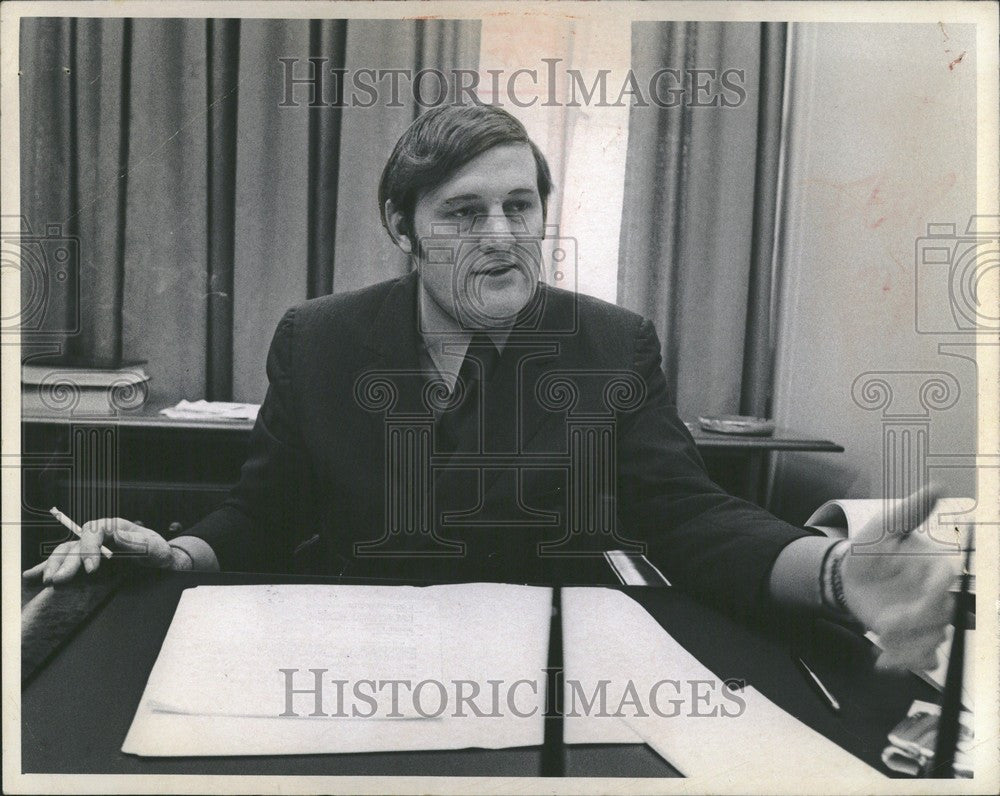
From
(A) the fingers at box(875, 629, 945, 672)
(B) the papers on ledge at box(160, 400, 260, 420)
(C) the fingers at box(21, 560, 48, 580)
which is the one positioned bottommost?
(A) the fingers at box(875, 629, 945, 672)

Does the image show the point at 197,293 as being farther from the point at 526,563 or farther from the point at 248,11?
the point at 526,563

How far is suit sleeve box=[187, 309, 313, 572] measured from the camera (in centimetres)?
85

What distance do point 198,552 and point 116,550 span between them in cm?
8

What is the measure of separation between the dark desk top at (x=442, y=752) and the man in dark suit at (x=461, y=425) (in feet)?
0.22

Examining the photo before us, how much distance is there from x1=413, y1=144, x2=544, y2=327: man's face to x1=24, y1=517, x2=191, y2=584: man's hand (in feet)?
1.26

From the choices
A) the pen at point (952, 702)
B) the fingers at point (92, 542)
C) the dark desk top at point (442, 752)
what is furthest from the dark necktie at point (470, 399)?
the pen at point (952, 702)

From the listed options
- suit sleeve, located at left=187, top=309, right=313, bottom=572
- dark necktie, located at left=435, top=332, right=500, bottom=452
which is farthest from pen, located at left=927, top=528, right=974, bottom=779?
suit sleeve, located at left=187, top=309, right=313, bottom=572

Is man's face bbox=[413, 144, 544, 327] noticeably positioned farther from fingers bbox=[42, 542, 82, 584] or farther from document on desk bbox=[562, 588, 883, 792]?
fingers bbox=[42, 542, 82, 584]

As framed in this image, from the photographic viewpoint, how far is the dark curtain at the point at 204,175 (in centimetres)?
85

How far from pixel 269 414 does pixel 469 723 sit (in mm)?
367

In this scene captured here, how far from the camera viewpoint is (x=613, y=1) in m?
0.84

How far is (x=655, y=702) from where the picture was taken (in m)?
0.81

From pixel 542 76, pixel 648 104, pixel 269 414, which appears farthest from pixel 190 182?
pixel 648 104

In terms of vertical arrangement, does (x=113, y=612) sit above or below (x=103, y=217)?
below
